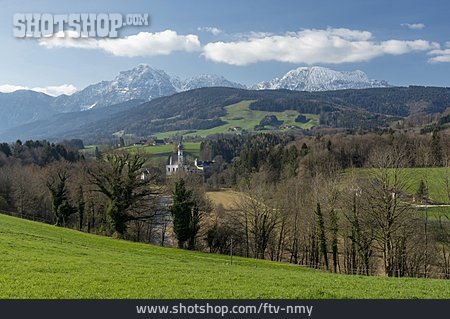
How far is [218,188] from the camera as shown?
130500 mm

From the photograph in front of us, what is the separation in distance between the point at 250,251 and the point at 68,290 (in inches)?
1970

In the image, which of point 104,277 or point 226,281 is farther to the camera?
point 226,281

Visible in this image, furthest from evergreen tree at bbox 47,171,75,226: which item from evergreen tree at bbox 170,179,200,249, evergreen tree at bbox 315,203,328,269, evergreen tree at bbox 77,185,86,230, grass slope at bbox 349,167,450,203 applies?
grass slope at bbox 349,167,450,203

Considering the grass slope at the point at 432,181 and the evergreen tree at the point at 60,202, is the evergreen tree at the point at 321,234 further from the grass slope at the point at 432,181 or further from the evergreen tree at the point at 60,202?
the evergreen tree at the point at 60,202

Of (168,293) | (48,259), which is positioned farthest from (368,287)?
(48,259)
